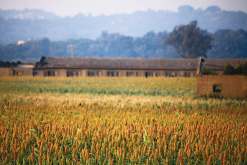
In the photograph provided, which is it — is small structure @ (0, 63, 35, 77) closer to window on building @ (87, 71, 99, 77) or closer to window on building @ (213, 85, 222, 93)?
window on building @ (87, 71, 99, 77)

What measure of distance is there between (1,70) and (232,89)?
39304 mm

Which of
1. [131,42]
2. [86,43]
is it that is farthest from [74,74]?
[86,43]

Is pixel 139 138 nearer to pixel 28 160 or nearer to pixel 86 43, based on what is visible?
pixel 28 160

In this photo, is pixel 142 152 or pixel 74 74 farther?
pixel 74 74

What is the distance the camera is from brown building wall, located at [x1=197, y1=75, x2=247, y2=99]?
18516mm

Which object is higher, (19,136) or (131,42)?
(131,42)

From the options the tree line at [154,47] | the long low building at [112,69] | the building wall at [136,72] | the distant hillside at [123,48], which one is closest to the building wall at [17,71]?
the long low building at [112,69]

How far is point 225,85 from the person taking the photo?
1889cm

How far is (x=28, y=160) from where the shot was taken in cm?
599

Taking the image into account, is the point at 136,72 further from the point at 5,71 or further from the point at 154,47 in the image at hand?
the point at 154,47

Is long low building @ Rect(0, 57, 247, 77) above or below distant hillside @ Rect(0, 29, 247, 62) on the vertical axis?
below

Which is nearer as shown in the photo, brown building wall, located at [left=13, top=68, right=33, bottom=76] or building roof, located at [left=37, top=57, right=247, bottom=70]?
brown building wall, located at [left=13, top=68, right=33, bottom=76]

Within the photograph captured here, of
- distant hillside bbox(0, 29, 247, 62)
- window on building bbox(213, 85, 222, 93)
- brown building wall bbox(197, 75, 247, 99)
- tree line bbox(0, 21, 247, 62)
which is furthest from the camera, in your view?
distant hillside bbox(0, 29, 247, 62)

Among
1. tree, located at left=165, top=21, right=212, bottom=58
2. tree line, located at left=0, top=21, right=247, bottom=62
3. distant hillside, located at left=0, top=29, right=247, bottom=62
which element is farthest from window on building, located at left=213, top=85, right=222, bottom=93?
distant hillside, located at left=0, top=29, right=247, bottom=62
